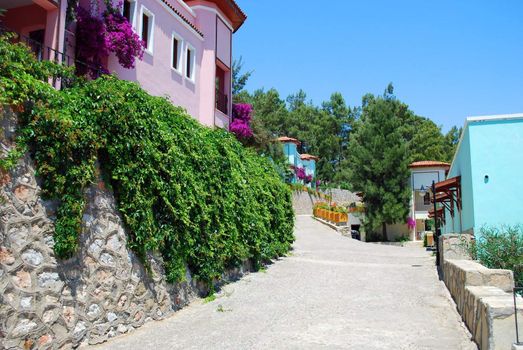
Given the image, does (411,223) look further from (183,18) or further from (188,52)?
(183,18)

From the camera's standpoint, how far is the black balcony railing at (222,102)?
20.2 metres

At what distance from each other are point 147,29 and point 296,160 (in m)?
39.3

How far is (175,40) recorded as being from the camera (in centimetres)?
1705

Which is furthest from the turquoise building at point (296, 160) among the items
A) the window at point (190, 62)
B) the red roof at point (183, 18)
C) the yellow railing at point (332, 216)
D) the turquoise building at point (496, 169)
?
the turquoise building at point (496, 169)

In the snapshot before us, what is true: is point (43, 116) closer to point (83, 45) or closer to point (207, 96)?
point (83, 45)

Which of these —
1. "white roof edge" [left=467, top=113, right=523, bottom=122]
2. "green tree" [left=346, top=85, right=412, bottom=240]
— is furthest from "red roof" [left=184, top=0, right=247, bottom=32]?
"green tree" [left=346, top=85, right=412, bottom=240]

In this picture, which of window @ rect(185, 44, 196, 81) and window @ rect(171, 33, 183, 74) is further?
window @ rect(185, 44, 196, 81)

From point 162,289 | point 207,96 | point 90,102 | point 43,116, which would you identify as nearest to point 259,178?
point 207,96

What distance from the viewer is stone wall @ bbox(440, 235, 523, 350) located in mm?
5039

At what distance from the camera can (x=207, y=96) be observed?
724 inches

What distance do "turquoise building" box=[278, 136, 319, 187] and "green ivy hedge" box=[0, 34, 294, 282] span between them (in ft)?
119

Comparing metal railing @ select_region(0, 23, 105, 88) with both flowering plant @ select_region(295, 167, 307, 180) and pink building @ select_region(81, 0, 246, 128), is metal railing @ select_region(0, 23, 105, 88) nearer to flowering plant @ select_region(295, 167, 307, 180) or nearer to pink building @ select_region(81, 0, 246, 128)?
pink building @ select_region(81, 0, 246, 128)

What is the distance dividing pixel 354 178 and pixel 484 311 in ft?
122

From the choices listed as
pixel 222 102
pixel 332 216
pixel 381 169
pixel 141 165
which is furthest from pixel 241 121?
pixel 381 169
